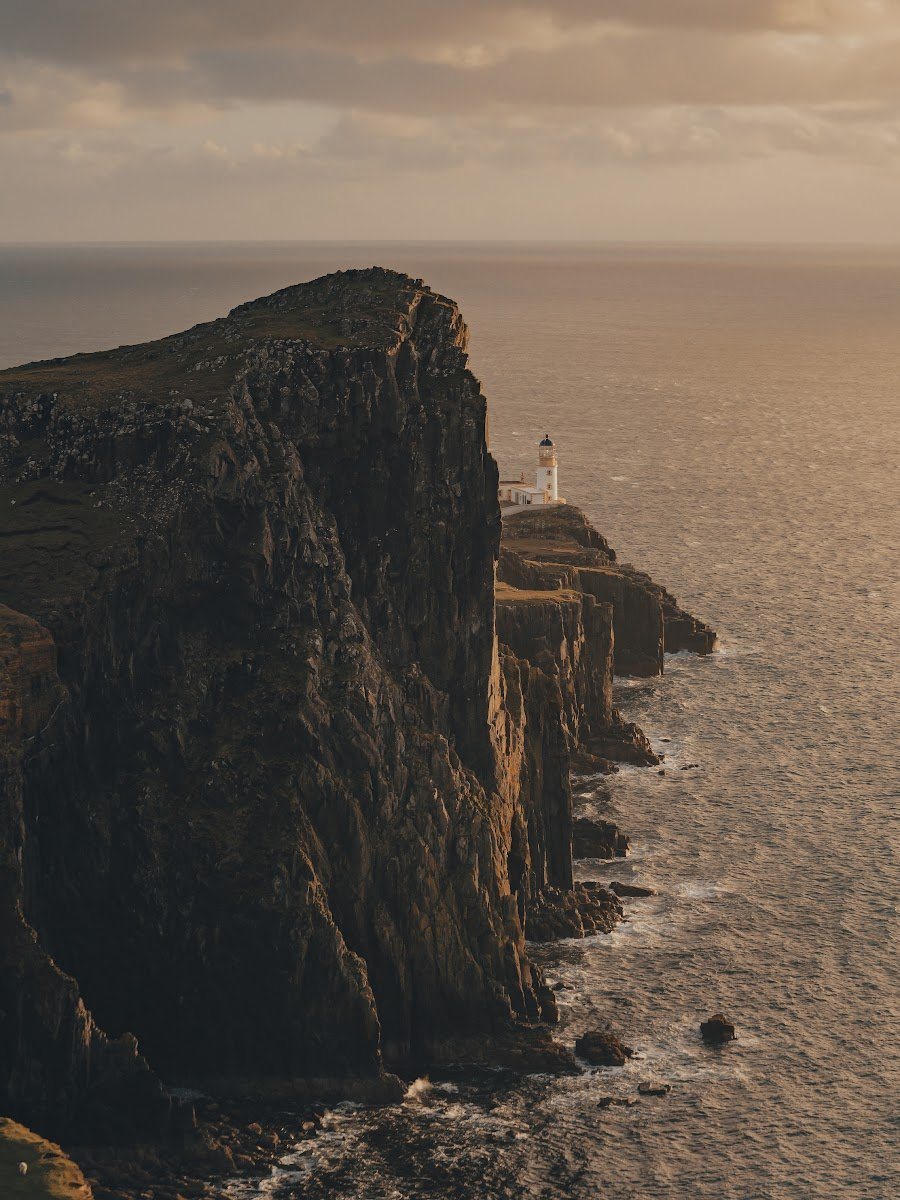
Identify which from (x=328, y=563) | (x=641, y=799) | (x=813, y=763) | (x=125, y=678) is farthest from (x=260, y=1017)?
(x=813, y=763)

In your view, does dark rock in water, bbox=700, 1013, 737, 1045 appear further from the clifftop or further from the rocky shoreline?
the clifftop

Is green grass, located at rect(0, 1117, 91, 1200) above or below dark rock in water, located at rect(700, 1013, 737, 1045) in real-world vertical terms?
above

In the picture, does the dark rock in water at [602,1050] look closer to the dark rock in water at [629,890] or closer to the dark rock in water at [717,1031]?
the dark rock in water at [717,1031]

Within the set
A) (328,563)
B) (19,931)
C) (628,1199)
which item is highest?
(328,563)

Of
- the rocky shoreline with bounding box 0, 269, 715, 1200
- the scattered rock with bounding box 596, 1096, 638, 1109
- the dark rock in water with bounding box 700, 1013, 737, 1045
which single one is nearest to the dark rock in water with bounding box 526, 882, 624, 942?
the rocky shoreline with bounding box 0, 269, 715, 1200

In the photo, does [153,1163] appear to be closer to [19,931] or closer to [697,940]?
A: [19,931]

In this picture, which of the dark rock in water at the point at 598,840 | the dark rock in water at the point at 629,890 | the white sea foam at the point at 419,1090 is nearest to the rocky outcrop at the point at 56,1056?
the white sea foam at the point at 419,1090
